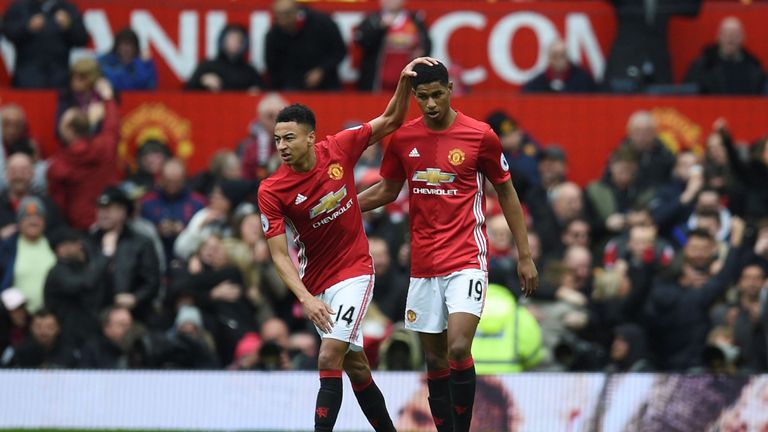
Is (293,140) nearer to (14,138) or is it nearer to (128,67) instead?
(14,138)

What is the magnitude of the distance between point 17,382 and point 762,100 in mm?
8785

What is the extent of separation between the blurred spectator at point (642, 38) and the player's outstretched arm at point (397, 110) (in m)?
8.56

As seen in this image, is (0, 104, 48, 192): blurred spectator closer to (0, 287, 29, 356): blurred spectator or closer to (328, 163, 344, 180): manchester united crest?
(0, 287, 29, 356): blurred spectator

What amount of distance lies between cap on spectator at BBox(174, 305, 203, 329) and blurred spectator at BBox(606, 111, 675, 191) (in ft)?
15.7

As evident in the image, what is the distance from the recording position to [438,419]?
36.1ft

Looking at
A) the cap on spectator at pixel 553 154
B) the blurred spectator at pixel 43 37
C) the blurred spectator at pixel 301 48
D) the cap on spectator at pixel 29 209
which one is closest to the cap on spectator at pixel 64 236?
the cap on spectator at pixel 29 209

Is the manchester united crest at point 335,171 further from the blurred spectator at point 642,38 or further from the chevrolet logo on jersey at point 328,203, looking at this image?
the blurred spectator at point 642,38

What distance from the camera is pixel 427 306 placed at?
10922 millimetres

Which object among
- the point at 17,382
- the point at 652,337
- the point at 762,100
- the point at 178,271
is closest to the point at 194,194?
the point at 178,271

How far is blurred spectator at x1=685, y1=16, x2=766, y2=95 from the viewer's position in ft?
62.0

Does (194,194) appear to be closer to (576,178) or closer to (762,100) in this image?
(576,178)

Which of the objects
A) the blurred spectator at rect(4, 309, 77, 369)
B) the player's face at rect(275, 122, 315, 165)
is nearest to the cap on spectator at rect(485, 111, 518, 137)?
the blurred spectator at rect(4, 309, 77, 369)

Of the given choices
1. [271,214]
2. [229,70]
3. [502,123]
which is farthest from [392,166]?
[229,70]

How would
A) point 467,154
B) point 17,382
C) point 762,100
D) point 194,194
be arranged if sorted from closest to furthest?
point 467,154 → point 17,382 → point 194,194 → point 762,100
